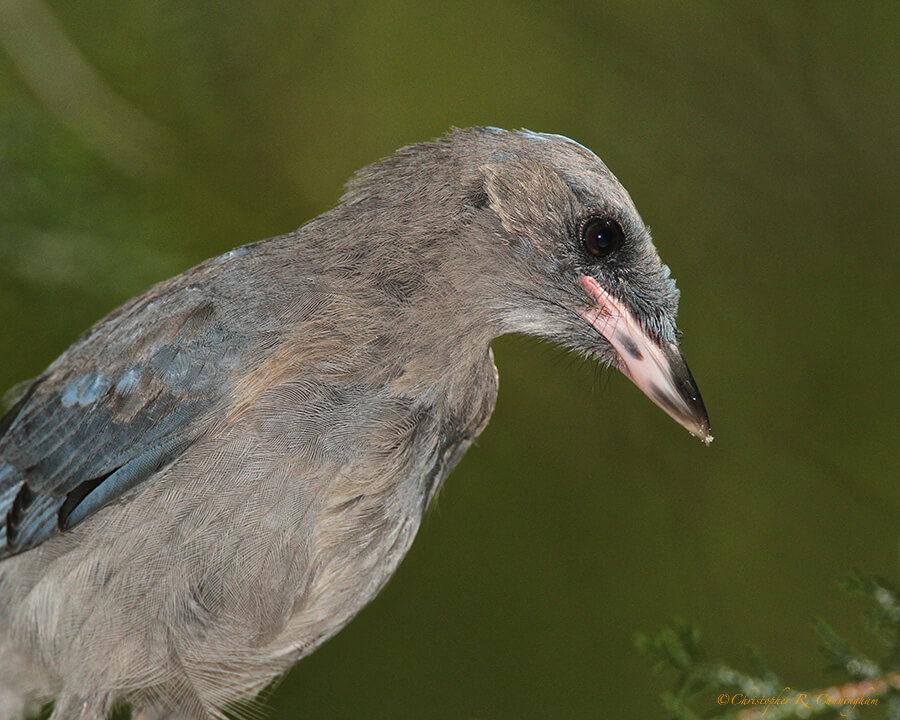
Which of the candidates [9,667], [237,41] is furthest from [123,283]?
[9,667]

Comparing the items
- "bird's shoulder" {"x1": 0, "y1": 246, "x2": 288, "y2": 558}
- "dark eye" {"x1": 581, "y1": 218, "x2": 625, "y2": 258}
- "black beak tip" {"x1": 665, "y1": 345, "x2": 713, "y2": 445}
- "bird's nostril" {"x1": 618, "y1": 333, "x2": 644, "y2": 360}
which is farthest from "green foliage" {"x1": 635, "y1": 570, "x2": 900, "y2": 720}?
"bird's shoulder" {"x1": 0, "y1": 246, "x2": 288, "y2": 558}

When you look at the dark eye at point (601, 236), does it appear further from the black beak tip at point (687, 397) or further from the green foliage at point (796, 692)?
the green foliage at point (796, 692)

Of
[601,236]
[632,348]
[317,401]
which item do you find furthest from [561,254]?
[317,401]

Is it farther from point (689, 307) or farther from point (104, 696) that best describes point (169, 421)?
point (689, 307)

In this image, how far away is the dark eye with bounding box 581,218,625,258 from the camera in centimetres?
209

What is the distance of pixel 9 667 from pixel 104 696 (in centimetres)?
38

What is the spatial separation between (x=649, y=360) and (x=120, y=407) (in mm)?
1218

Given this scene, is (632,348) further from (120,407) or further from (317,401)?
(120,407)

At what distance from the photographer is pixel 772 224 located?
11.8 feet

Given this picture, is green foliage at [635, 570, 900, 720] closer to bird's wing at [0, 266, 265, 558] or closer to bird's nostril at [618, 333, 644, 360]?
bird's nostril at [618, 333, 644, 360]

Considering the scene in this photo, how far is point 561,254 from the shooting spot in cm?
210

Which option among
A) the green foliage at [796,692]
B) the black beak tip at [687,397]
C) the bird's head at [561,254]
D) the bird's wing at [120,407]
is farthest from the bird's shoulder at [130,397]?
the green foliage at [796,692]

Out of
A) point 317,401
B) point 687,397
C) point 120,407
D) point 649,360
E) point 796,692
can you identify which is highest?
point 120,407

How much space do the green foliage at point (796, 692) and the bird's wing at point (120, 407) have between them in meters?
1.13
